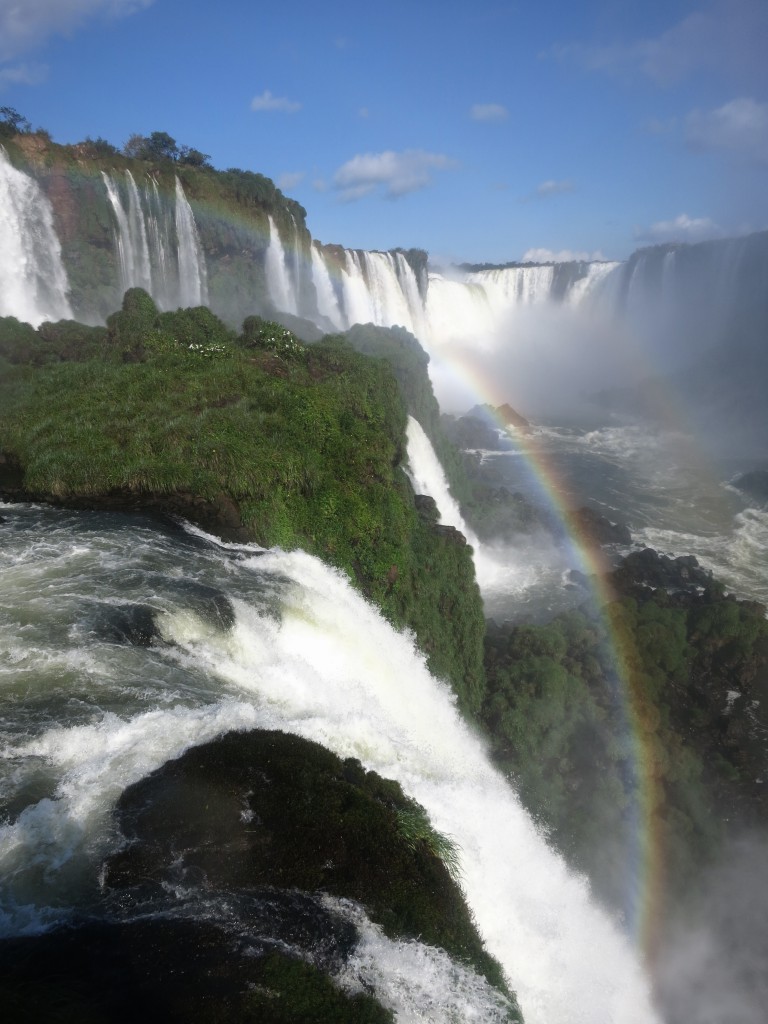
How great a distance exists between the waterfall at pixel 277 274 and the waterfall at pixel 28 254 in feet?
43.5

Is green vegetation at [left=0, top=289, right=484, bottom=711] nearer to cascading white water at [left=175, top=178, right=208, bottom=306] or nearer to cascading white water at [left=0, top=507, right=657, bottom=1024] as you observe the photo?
cascading white water at [left=0, top=507, right=657, bottom=1024]

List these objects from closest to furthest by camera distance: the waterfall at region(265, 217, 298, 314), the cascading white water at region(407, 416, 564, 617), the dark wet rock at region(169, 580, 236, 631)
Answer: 1. the dark wet rock at region(169, 580, 236, 631)
2. the cascading white water at region(407, 416, 564, 617)
3. the waterfall at region(265, 217, 298, 314)

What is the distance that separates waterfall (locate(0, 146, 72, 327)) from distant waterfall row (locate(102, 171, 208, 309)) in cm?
306

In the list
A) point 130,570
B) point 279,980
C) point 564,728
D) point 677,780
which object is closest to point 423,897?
point 279,980

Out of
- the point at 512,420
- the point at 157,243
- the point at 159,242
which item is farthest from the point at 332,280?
the point at 512,420

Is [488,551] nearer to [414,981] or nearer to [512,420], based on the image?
[414,981]

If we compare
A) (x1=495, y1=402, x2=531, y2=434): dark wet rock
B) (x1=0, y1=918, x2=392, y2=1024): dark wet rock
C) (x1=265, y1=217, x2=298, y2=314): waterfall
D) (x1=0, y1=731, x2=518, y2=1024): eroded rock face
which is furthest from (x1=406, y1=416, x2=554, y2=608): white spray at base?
(x1=265, y1=217, x2=298, y2=314): waterfall

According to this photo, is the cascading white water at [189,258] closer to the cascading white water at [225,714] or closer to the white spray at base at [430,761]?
the cascading white water at [225,714]

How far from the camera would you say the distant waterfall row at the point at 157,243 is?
2792 centimetres

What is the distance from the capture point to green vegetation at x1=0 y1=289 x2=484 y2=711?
10477 mm

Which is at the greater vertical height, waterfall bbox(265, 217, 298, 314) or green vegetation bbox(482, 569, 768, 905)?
waterfall bbox(265, 217, 298, 314)

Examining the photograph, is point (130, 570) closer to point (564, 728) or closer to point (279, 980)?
point (279, 980)

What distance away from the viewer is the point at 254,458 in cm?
1109

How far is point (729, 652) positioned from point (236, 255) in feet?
106
